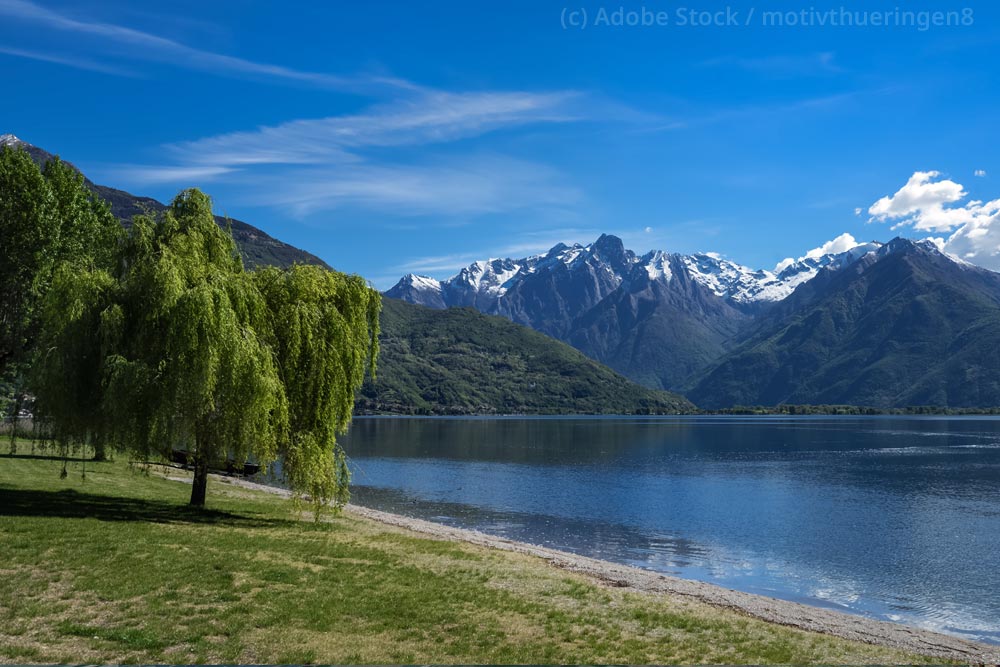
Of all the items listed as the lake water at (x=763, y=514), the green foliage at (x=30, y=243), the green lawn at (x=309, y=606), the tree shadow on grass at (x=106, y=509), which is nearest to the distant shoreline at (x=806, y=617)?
the green lawn at (x=309, y=606)

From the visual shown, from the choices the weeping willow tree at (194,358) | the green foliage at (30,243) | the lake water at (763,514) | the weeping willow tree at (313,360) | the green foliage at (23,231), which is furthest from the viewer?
the lake water at (763,514)

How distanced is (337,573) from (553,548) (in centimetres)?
2711

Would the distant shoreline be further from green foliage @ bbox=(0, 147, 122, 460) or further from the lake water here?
green foliage @ bbox=(0, 147, 122, 460)

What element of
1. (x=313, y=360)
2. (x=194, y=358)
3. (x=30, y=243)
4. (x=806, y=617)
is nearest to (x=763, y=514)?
(x=806, y=617)

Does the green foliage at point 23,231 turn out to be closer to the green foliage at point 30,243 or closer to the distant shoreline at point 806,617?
the green foliage at point 30,243

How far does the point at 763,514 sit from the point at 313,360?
5295cm

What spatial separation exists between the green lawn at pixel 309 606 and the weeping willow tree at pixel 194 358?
3.94 m

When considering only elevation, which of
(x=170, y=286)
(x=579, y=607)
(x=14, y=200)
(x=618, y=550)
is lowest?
(x=618, y=550)

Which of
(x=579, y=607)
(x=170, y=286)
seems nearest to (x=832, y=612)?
(x=579, y=607)

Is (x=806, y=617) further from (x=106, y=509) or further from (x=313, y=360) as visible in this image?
(x=106, y=509)

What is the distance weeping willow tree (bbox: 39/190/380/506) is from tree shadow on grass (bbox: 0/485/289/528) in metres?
2.68

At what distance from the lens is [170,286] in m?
30.9

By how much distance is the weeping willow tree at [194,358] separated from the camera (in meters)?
30.5

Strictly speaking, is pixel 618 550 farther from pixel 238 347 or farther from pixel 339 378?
pixel 238 347
